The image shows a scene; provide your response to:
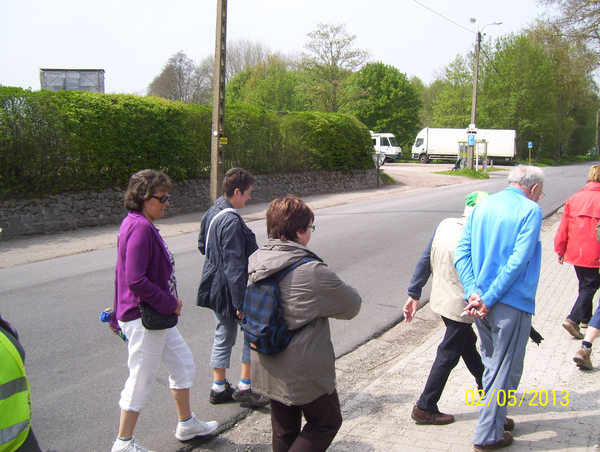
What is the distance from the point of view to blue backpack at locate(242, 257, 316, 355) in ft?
7.72

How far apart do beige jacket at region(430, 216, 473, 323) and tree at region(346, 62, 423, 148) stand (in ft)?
171

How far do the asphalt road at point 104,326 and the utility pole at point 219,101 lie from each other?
2.77 meters

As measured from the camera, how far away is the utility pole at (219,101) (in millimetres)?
13391

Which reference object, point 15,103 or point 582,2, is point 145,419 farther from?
point 582,2

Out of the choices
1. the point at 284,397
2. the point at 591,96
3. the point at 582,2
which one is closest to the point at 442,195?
the point at 582,2

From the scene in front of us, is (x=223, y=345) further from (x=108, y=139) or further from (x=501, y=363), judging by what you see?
(x=108, y=139)

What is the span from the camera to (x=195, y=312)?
607 centimetres

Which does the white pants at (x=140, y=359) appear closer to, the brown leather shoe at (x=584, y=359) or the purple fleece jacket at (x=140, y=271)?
the purple fleece jacket at (x=140, y=271)

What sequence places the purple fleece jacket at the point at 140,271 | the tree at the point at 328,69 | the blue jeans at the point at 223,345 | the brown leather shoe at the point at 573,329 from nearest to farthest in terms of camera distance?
the purple fleece jacket at the point at 140,271 → the blue jeans at the point at 223,345 → the brown leather shoe at the point at 573,329 → the tree at the point at 328,69

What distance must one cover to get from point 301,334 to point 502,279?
1.28 meters

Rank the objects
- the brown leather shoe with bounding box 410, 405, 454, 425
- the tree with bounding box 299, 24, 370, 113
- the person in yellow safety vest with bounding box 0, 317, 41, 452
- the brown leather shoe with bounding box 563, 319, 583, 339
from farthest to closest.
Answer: the tree with bounding box 299, 24, 370, 113 → the brown leather shoe with bounding box 563, 319, 583, 339 → the brown leather shoe with bounding box 410, 405, 454, 425 → the person in yellow safety vest with bounding box 0, 317, 41, 452

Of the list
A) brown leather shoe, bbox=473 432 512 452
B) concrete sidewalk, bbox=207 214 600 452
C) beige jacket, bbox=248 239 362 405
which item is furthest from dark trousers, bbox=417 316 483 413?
beige jacket, bbox=248 239 362 405
